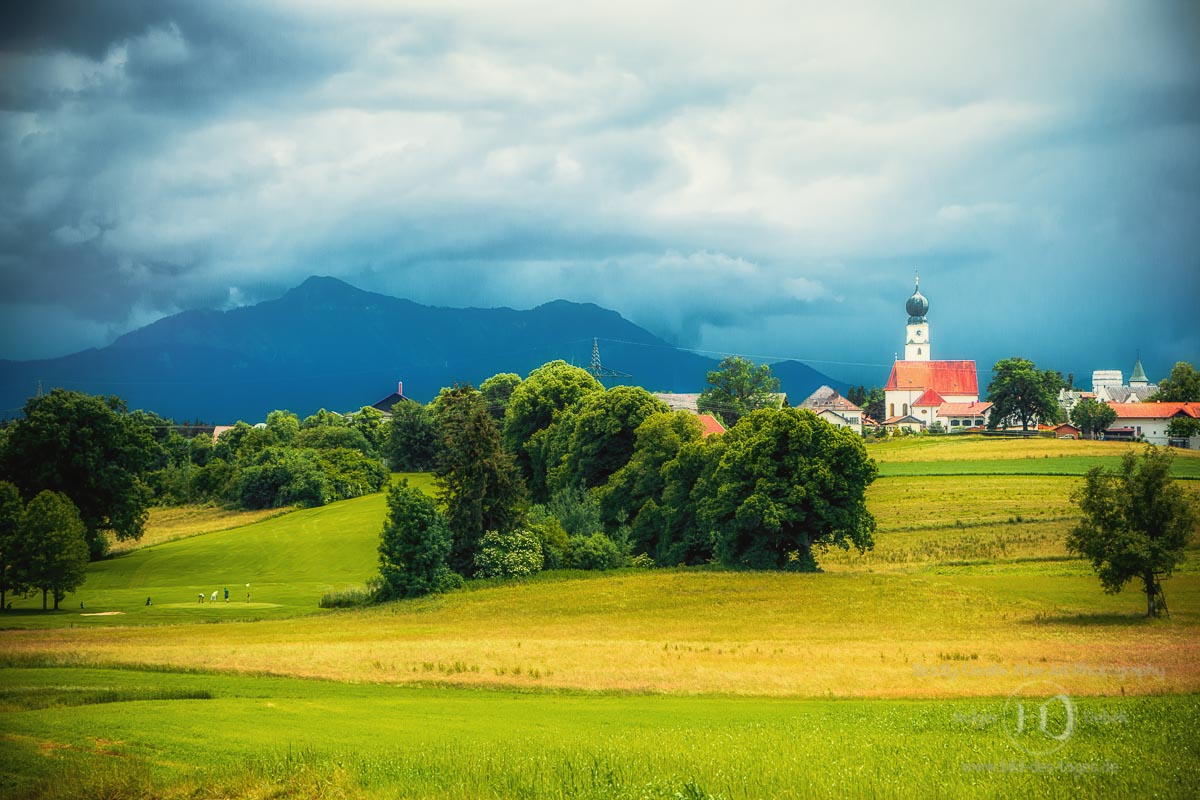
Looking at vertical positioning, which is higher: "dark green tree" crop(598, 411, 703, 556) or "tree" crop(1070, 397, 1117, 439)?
"tree" crop(1070, 397, 1117, 439)

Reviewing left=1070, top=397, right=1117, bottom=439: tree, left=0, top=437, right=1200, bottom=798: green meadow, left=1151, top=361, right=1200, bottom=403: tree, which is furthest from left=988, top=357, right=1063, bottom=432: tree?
left=0, top=437, right=1200, bottom=798: green meadow

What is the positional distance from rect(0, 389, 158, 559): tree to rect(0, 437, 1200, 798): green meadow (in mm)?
9405

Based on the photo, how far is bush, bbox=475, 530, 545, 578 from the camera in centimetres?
6694

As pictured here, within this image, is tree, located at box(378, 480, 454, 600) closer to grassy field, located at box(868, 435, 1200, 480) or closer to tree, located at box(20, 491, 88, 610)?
tree, located at box(20, 491, 88, 610)

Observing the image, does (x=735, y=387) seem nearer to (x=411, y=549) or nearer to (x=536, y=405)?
(x=536, y=405)

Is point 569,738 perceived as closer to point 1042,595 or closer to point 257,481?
point 1042,595

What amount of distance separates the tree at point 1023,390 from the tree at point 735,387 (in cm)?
3420

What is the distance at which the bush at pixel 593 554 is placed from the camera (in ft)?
227

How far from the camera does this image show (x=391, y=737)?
21.7 m

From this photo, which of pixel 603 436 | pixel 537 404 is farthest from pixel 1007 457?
pixel 537 404

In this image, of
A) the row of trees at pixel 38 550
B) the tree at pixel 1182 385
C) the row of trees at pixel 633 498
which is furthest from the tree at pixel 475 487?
the tree at pixel 1182 385

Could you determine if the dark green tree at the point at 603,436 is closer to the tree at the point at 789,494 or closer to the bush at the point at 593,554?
the bush at the point at 593,554

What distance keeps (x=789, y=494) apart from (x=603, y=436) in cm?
2604

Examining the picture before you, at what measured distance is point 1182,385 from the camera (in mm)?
163250
